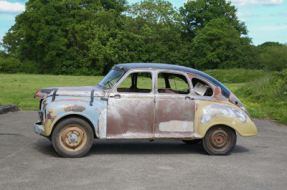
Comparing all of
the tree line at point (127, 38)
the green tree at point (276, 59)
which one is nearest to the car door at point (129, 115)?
the green tree at point (276, 59)

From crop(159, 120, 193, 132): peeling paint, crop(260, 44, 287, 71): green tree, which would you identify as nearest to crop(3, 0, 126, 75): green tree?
crop(260, 44, 287, 71): green tree

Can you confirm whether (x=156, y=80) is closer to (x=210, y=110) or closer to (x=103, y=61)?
(x=210, y=110)

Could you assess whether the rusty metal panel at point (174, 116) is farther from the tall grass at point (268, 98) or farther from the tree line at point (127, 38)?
the tree line at point (127, 38)

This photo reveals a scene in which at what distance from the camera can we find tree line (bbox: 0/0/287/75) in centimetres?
6694

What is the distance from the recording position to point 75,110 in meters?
7.10

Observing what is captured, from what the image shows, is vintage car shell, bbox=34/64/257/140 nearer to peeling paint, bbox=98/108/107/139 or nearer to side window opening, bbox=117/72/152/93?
peeling paint, bbox=98/108/107/139

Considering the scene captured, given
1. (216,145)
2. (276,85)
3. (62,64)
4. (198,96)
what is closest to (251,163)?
(216,145)

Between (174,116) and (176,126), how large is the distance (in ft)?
0.68

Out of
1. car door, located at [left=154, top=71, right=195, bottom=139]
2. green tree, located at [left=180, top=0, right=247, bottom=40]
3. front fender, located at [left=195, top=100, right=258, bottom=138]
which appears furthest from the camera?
green tree, located at [left=180, top=0, right=247, bottom=40]

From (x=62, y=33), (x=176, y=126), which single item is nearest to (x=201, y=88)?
(x=176, y=126)

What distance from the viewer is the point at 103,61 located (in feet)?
221

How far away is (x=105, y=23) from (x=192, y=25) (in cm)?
1796

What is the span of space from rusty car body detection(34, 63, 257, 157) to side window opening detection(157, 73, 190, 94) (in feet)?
0.07

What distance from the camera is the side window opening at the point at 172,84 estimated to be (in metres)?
7.91
